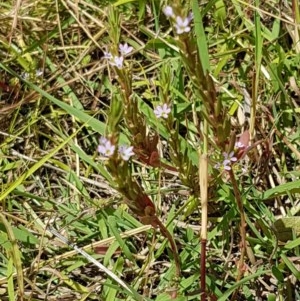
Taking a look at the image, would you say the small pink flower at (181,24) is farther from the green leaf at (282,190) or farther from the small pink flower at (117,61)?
the green leaf at (282,190)

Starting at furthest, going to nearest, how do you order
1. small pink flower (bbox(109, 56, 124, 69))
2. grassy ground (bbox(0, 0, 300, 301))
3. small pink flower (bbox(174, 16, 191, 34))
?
grassy ground (bbox(0, 0, 300, 301)), small pink flower (bbox(109, 56, 124, 69)), small pink flower (bbox(174, 16, 191, 34))

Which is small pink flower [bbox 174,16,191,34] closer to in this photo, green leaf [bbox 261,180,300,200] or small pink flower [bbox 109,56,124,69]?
small pink flower [bbox 109,56,124,69]

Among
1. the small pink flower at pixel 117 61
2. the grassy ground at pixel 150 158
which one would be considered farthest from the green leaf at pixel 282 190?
the small pink flower at pixel 117 61

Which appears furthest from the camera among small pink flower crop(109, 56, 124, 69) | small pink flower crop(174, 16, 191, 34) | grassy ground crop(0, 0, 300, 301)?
grassy ground crop(0, 0, 300, 301)

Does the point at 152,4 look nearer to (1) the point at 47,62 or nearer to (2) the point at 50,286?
(1) the point at 47,62

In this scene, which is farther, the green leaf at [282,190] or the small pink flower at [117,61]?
the green leaf at [282,190]

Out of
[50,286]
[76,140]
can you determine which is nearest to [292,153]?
[76,140]

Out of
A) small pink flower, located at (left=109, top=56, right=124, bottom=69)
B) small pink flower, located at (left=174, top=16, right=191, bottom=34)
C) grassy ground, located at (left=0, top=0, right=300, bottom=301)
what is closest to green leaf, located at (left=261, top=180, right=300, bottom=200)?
grassy ground, located at (left=0, top=0, right=300, bottom=301)

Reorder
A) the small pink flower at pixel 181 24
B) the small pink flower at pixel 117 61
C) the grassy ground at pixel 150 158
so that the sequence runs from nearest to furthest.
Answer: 1. the small pink flower at pixel 181 24
2. the small pink flower at pixel 117 61
3. the grassy ground at pixel 150 158
